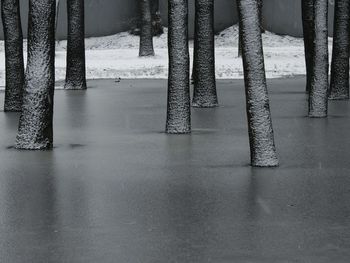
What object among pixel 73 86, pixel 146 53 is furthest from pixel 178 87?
pixel 146 53

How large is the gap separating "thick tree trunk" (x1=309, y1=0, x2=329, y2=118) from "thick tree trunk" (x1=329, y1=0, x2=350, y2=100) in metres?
3.75

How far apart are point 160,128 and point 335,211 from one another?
8029 mm

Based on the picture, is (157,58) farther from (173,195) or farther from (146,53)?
(173,195)

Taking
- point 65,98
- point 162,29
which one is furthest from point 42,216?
point 162,29

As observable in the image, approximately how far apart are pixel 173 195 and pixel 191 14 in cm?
3614

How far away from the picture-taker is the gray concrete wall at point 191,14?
4828 centimetres

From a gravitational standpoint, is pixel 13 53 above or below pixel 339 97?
above

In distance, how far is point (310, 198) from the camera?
37.8 ft

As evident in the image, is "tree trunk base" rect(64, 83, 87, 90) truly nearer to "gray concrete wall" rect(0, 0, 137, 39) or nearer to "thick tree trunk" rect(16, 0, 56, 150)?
"thick tree trunk" rect(16, 0, 56, 150)

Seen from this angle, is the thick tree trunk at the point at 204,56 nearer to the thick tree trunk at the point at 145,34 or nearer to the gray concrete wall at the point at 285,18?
the thick tree trunk at the point at 145,34

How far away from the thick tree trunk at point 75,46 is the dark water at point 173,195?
8.33 m

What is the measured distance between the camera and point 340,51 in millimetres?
23797

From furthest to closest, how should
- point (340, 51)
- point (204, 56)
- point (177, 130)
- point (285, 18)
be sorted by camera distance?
1. point (285, 18)
2. point (340, 51)
3. point (204, 56)
4. point (177, 130)

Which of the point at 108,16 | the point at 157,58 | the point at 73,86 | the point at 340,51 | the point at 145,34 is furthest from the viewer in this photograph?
the point at 108,16
